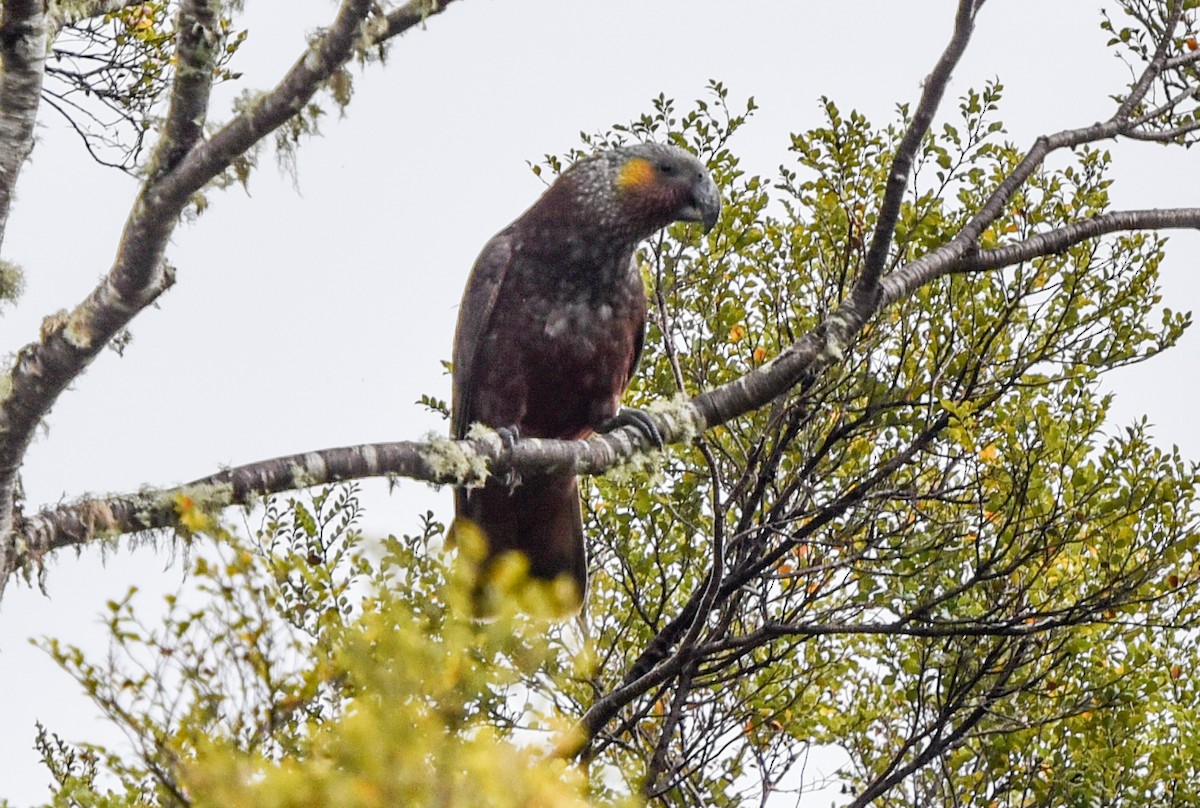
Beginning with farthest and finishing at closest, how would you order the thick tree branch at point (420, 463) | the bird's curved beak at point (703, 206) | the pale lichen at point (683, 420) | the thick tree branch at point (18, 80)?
the bird's curved beak at point (703, 206), the pale lichen at point (683, 420), the thick tree branch at point (18, 80), the thick tree branch at point (420, 463)

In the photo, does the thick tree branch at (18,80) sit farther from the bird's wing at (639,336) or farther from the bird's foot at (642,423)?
the bird's wing at (639,336)

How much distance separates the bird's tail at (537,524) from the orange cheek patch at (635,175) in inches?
40.6

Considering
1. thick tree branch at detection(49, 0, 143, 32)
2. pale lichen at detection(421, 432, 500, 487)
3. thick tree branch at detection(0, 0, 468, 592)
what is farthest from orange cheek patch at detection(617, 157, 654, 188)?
thick tree branch at detection(0, 0, 468, 592)

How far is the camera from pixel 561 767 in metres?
2.31

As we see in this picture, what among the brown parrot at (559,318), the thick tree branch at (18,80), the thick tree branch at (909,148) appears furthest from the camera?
the brown parrot at (559,318)

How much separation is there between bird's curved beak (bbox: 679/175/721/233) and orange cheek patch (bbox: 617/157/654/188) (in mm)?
157

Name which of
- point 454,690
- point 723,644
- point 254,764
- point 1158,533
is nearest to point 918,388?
point 1158,533

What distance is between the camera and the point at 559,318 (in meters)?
4.67

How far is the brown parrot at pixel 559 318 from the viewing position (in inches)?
184

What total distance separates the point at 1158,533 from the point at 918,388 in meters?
0.96

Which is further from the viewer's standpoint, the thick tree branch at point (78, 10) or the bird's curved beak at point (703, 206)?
the bird's curved beak at point (703, 206)

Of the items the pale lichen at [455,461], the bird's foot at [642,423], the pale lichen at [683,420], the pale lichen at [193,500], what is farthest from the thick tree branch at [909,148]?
the pale lichen at [193,500]

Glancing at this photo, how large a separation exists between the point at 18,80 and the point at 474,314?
220cm

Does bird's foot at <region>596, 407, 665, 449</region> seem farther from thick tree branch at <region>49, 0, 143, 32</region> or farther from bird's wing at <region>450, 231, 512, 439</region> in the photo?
thick tree branch at <region>49, 0, 143, 32</region>
